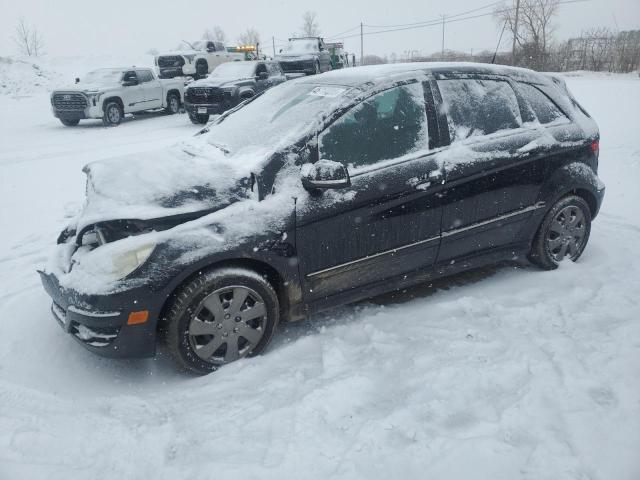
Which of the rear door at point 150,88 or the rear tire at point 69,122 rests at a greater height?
the rear door at point 150,88

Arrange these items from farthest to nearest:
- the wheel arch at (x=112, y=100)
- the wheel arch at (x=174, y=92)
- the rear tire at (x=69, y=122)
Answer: the wheel arch at (x=174, y=92)
the rear tire at (x=69, y=122)
the wheel arch at (x=112, y=100)

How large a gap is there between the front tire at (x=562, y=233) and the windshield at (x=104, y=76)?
13745 millimetres

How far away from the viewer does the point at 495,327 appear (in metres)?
3.48

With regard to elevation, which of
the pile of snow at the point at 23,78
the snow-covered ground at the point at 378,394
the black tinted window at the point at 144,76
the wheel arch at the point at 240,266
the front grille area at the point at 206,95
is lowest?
the snow-covered ground at the point at 378,394

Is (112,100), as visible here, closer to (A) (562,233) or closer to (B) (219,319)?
(B) (219,319)

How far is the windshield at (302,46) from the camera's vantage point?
21875 millimetres

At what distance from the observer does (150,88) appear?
1534 centimetres

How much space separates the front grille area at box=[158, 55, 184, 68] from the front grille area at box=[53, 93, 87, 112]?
10.2 meters

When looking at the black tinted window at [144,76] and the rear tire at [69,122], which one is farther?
the black tinted window at [144,76]

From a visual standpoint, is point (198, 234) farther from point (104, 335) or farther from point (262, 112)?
point (262, 112)

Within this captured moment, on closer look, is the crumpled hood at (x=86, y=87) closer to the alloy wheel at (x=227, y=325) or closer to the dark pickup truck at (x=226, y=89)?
the dark pickup truck at (x=226, y=89)

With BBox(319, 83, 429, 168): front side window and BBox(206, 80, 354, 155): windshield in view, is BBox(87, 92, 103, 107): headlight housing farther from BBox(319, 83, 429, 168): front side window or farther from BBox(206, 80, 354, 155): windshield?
BBox(319, 83, 429, 168): front side window

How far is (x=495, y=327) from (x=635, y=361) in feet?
2.77

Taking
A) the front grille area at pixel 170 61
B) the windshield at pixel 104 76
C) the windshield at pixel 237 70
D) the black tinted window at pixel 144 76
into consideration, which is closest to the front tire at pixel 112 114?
the windshield at pixel 104 76
